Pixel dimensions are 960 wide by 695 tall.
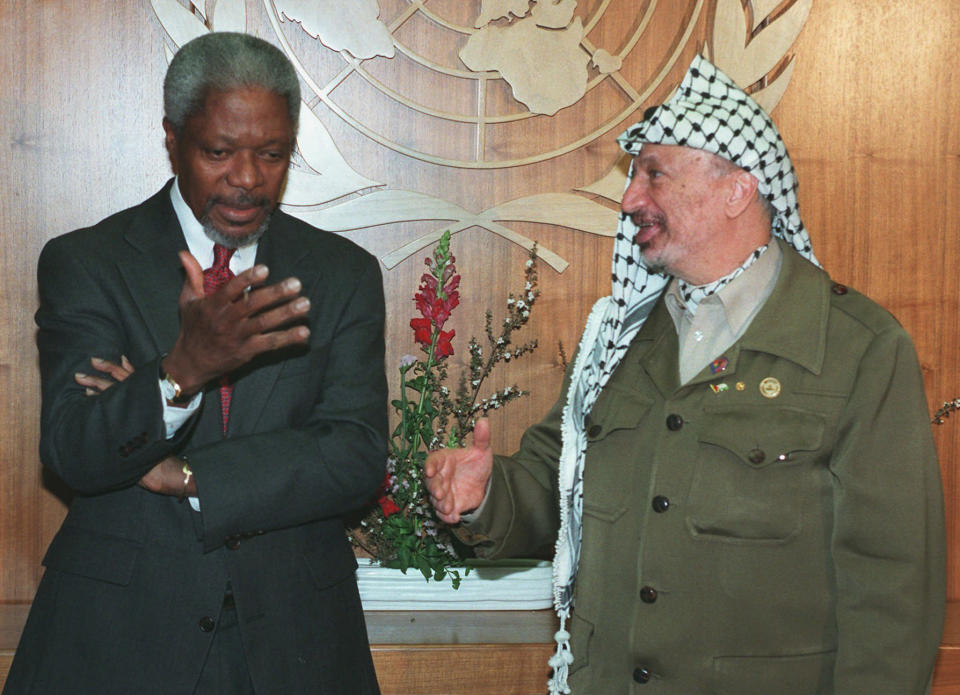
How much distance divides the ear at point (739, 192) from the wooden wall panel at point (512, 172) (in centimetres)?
123

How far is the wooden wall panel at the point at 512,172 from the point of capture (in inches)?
120

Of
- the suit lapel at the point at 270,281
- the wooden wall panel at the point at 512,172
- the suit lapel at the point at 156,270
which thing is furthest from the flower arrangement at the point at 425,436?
the suit lapel at the point at 156,270

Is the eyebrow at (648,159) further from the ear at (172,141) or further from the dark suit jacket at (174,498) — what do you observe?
the ear at (172,141)

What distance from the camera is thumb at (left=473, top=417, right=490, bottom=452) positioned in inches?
79.5

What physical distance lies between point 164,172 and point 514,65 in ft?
3.50

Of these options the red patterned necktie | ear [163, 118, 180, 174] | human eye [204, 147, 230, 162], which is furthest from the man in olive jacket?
ear [163, 118, 180, 174]

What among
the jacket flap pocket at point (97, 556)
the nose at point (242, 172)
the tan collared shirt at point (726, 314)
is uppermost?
the nose at point (242, 172)

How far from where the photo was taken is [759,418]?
192 centimetres

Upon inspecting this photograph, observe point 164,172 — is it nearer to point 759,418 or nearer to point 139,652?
point 139,652

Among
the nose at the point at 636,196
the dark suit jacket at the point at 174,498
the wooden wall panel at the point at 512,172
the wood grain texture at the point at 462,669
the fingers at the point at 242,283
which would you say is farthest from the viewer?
the wooden wall panel at the point at 512,172

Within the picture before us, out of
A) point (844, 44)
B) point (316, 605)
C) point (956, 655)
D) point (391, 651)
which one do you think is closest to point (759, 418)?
point (316, 605)

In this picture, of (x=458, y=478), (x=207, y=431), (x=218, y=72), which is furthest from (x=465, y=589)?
(x=218, y=72)

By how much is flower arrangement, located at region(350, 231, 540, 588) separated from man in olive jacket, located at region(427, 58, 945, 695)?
2.54 feet

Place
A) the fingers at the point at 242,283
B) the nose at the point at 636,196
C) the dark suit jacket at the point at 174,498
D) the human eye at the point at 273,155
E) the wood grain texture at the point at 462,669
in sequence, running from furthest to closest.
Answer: the wood grain texture at the point at 462,669
the human eye at the point at 273,155
the nose at the point at 636,196
the dark suit jacket at the point at 174,498
the fingers at the point at 242,283
